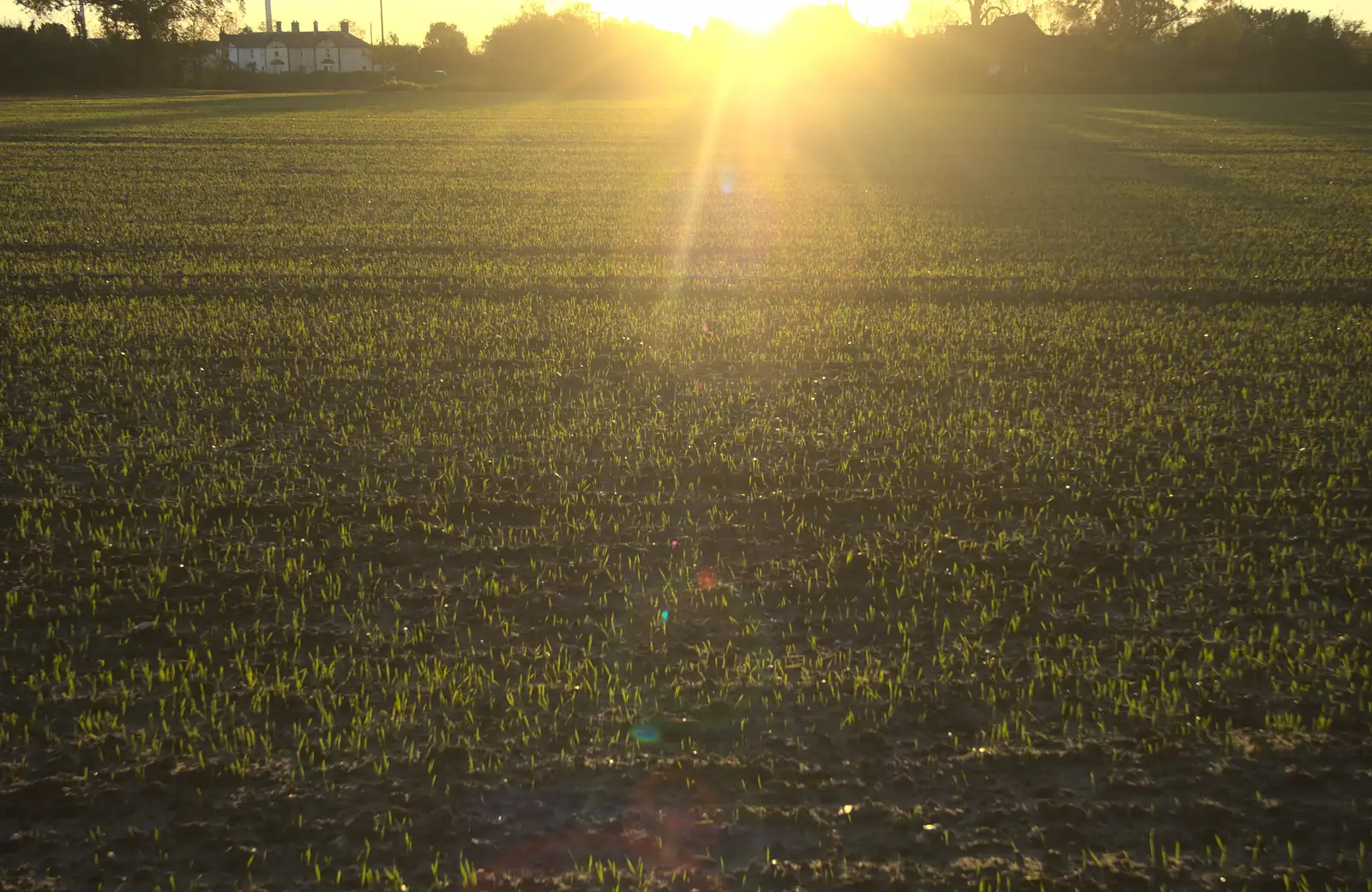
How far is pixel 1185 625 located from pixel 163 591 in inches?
171

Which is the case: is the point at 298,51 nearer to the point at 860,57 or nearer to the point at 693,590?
the point at 860,57

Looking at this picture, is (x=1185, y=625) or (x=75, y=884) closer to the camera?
(x=75, y=884)

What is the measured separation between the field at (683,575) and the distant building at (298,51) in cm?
10241

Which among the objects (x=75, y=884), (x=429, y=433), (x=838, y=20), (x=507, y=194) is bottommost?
(x=75, y=884)

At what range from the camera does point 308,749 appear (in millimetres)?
4027

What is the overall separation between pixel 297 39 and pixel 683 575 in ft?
Result: 379

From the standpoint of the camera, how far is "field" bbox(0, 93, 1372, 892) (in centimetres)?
367

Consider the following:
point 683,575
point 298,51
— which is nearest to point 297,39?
point 298,51

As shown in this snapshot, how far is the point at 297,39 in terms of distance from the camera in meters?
109

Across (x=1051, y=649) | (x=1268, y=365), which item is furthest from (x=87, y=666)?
(x=1268, y=365)

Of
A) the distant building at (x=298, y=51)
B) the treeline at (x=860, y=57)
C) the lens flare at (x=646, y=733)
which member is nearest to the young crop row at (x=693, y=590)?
the lens flare at (x=646, y=733)

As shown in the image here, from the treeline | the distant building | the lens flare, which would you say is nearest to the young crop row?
the lens flare

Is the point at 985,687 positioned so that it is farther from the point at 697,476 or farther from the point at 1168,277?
the point at 1168,277

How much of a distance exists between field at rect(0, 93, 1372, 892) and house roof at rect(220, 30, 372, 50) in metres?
104
